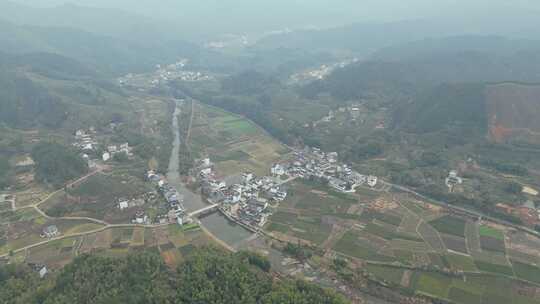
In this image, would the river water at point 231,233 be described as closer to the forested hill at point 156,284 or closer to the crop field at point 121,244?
the crop field at point 121,244

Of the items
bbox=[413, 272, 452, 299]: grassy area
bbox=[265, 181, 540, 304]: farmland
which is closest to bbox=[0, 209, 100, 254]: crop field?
bbox=[265, 181, 540, 304]: farmland

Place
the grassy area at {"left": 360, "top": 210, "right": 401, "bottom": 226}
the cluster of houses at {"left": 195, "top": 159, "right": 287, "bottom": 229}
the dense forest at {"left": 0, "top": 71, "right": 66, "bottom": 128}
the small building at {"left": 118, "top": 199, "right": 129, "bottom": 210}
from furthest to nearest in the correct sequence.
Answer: the dense forest at {"left": 0, "top": 71, "right": 66, "bottom": 128}
the small building at {"left": 118, "top": 199, "right": 129, "bottom": 210}
the cluster of houses at {"left": 195, "top": 159, "right": 287, "bottom": 229}
the grassy area at {"left": 360, "top": 210, "right": 401, "bottom": 226}

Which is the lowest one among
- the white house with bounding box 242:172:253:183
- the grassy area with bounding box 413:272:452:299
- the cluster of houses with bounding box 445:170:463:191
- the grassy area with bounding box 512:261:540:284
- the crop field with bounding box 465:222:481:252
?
the white house with bounding box 242:172:253:183

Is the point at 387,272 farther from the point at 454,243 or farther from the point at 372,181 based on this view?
the point at 372,181

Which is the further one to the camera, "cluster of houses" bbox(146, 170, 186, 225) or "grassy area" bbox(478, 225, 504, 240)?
"cluster of houses" bbox(146, 170, 186, 225)

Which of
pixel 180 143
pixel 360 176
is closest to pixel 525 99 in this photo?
pixel 360 176

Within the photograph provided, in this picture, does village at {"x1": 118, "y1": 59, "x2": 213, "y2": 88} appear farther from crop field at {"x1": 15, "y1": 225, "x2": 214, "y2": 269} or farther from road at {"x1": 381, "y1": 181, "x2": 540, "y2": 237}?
road at {"x1": 381, "y1": 181, "x2": 540, "y2": 237}
